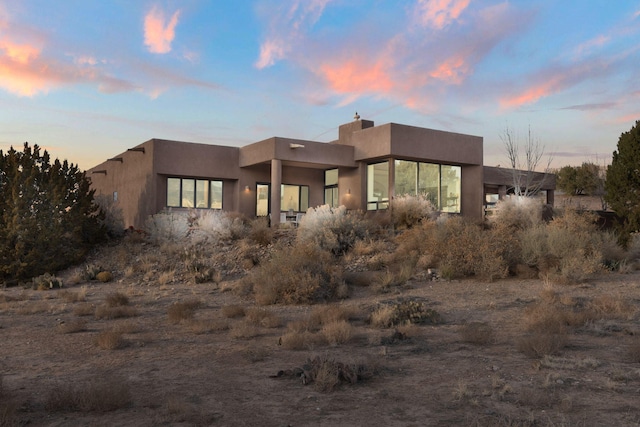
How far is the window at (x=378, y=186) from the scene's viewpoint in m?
24.2

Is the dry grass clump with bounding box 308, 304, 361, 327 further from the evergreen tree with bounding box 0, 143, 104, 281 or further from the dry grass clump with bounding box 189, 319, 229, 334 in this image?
the evergreen tree with bounding box 0, 143, 104, 281

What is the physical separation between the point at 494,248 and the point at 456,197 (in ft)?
40.9

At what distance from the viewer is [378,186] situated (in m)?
24.7

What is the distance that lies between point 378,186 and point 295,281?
13.4 metres

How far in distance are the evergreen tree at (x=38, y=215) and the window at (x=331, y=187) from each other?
37.7ft

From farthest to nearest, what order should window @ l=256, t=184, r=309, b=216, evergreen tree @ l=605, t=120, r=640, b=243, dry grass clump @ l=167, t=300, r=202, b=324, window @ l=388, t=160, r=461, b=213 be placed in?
window @ l=256, t=184, r=309, b=216 → window @ l=388, t=160, r=461, b=213 → evergreen tree @ l=605, t=120, r=640, b=243 → dry grass clump @ l=167, t=300, r=202, b=324

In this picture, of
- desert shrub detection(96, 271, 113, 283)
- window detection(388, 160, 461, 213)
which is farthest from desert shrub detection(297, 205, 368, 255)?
desert shrub detection(96, 271, 113, 283)

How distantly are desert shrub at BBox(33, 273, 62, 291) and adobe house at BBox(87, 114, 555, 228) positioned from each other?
25.3ft

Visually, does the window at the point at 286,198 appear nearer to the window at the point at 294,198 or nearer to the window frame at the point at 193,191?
the window at the point at 294,198

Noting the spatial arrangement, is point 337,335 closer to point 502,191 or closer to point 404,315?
point 404,315

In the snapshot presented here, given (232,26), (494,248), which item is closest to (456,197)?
(494,248)

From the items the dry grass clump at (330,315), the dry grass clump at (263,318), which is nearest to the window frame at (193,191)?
the dry grass clump at (263,318)

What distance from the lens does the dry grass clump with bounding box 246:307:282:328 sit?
9.44 metres

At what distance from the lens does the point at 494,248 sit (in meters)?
13.9
